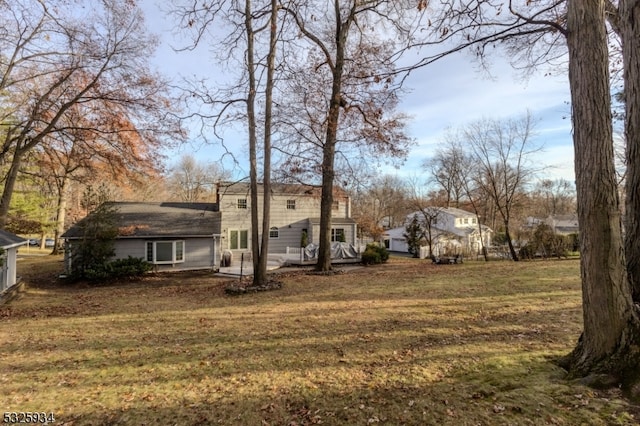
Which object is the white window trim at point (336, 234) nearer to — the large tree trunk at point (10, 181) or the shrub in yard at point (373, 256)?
the shrub in yard at point (373, 256)

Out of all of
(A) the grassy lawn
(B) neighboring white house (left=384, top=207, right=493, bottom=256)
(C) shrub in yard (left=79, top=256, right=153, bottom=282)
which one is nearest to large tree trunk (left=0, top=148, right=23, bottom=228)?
(C) shrub in yard (left=79, top=256, right=153, bottom=282)

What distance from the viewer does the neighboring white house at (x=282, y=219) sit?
72.4 feet

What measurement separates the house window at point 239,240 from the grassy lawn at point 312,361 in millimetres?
12949

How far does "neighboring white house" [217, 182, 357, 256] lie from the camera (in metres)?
22.1

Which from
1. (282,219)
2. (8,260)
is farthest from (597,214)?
(282,219)

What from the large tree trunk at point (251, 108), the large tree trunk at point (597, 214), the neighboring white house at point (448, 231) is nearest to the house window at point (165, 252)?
the large tree trunk at point (251, 108)

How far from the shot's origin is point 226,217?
867 inches

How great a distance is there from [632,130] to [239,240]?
824 inches

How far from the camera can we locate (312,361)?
15.4 ft

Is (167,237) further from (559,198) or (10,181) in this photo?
(559,198)

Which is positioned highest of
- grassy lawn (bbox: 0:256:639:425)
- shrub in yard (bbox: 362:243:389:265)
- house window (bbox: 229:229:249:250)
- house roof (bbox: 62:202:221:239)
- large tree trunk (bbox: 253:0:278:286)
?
large tree trunk (bbox: 253:0:278:286)

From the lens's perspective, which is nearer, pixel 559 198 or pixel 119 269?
pixel 119 269

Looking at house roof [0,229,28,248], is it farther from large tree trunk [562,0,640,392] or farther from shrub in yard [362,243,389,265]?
shrub in yard [362,243,389,265]

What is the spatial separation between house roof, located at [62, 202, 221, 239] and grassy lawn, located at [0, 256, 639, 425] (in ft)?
25.1
